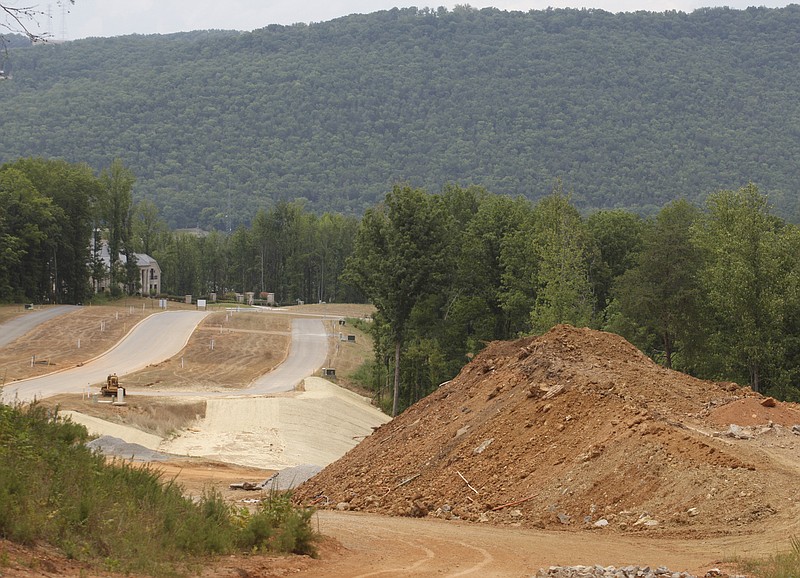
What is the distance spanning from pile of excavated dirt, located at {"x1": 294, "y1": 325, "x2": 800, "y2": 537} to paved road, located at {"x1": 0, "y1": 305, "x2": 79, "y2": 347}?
49.3 metres

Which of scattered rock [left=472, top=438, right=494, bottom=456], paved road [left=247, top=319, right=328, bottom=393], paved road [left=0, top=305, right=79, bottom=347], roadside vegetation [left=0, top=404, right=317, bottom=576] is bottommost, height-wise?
paved road [left=247, top=319, right=328, bottom=393]

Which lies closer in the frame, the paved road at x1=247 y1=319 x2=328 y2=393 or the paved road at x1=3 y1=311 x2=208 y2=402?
the paved road at x1=3 y1=311 x2=208 y2=402

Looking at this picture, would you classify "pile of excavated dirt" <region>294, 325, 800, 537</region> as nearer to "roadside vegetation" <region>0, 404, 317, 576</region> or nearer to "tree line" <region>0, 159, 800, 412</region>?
"roadside vegetation" <region>0, 404, 317, 576</region>

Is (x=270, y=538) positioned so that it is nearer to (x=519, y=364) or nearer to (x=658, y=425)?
(x=658, y=425)

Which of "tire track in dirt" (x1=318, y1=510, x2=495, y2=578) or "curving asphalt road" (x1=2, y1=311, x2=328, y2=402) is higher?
"tire track in dirt" (x1=318, y1=510, x2=495, y2=578)

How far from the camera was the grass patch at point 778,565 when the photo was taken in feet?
43.2

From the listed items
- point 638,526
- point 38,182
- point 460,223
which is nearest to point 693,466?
point 638,526

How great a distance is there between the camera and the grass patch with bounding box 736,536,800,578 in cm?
1318

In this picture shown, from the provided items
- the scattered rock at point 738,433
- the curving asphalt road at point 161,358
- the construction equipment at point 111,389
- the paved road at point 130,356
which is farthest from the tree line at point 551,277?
the scattered rock at point 738,433

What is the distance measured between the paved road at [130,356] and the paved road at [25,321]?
6974mm

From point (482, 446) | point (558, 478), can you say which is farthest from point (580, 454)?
point (482, 446)

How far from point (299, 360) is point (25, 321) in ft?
71.5

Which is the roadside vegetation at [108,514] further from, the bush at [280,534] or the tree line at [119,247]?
the tree line at [119,247]

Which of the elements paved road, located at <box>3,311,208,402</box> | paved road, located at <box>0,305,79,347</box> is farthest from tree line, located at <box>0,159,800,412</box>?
paved road, located at <box>3,311,208,402</box>
